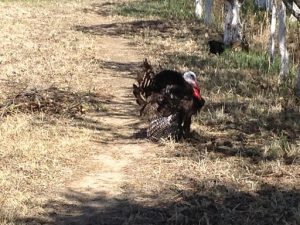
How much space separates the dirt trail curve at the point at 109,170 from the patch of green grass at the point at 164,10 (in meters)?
10.5

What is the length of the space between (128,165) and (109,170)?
23 cm

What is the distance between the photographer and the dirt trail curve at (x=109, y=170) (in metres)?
4.59

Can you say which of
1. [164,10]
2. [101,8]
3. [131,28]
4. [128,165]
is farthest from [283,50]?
[101,8]

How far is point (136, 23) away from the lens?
18.1 metres

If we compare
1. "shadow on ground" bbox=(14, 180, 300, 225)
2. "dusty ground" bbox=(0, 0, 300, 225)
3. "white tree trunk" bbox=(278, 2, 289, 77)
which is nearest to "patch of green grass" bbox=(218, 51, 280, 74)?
"white tree trunk" bbox=(278, 2, 289, 77)

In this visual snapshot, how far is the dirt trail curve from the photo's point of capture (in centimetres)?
459

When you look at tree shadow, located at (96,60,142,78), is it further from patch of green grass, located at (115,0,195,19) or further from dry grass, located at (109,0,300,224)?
patch of green grass, located at (115,0,195,19)

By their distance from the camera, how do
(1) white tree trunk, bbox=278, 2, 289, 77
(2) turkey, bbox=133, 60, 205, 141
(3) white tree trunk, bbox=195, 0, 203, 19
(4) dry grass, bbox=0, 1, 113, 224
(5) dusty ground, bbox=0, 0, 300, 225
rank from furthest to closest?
1. (3) white tree trunk, bbox=195, 0, 203, 19
2. (1) white tree trunk, bbox=278, 2, 289, 77
3. (2) turkey, bbox=133, 60, 205, 141
4. (4) dry grass, bbox=0, 1, 113, 224
5. (5) dusty ground, bbox=0, 0, 300, 225

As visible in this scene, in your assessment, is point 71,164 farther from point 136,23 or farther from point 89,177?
point 136,23

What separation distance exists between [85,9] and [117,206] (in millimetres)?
19943

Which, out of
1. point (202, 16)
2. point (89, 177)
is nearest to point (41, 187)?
point (89, 177)

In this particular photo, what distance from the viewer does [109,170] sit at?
5578 millimetres

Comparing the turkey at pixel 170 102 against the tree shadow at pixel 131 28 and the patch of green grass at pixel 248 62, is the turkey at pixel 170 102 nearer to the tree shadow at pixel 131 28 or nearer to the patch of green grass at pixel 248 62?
the patch of green grass at pixel 248 62

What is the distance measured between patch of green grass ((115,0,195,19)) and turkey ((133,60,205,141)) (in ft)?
42.5
